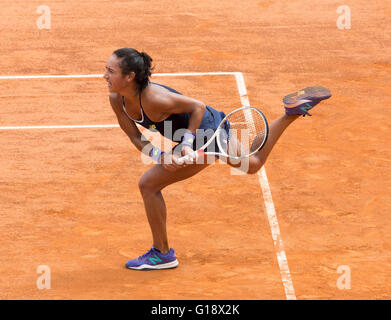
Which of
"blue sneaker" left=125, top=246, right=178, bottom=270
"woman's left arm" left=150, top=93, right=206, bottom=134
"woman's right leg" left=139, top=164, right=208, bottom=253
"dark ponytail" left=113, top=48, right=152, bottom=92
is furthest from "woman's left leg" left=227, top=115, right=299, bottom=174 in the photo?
"dark ponytail" left=113, top=48, right=152, bottom=92

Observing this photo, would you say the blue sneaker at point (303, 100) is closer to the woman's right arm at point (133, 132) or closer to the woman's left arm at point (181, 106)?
the woman's left arm at point (181, 106)

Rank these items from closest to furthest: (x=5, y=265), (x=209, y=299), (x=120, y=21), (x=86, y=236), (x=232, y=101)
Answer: (x=209, y=299) → (x=5, y=265) → (x=86, y=236) → (x=232, y=101) → (x=120, y=21)

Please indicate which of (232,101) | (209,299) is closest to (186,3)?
(232,101)

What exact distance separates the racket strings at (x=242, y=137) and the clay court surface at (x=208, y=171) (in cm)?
89

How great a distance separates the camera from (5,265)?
6801mm

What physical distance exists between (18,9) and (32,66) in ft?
11.5

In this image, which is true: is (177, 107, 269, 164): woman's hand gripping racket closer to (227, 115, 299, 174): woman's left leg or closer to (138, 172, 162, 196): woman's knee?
(227, 115, 299, 174): woman's left leg

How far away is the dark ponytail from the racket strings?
822 millimetres

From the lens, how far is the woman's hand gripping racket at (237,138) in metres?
6.33

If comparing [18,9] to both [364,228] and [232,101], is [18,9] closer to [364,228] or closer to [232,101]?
[232,101]

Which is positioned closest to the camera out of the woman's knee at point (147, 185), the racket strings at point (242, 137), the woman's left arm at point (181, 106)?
the woman's left arm at point (181, 106)

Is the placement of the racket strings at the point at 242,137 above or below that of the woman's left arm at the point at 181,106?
below

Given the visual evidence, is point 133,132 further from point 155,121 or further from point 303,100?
point 303,100

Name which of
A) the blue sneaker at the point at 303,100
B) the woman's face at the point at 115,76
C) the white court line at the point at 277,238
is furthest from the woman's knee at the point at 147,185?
the blue sneaker at the point at 303,100
